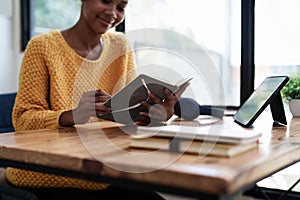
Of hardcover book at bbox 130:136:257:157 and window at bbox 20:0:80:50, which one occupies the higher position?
window at bbox 20:0:80:50

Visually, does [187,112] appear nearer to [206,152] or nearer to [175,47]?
[206,152]

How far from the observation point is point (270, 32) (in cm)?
244

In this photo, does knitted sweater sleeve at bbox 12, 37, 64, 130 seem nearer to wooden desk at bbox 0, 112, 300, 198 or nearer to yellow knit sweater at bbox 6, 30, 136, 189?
yellow knit sweater at bbox 6, 30, 136, 189

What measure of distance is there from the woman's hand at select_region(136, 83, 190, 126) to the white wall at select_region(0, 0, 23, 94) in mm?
2303

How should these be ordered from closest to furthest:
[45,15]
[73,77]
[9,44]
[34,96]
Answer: [34,96] → [73,77] → [9,44] → [45,15]

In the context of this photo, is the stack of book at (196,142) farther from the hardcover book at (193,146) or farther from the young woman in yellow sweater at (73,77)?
the young woman in yellow sweater at (73,77)

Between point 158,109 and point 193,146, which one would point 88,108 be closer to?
point 158,109

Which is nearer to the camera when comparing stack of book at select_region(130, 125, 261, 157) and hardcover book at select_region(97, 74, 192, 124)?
→ stack of book at select_region(130, 125, 261, 157)

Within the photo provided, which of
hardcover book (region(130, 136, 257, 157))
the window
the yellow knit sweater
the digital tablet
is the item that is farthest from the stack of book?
the window

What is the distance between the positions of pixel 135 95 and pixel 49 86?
1.17 ft

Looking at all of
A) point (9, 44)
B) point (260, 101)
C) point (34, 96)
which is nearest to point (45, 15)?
point (9, 44)

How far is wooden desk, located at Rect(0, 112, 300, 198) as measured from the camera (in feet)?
2.26

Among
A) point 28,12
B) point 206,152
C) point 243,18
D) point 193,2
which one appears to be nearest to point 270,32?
point 243,18

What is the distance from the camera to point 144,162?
769 millimetres
